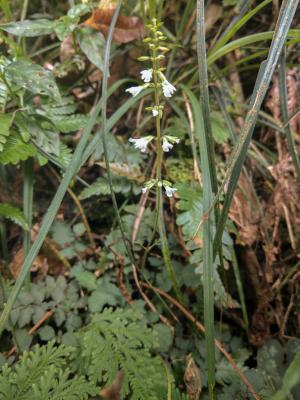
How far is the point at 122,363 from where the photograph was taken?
107cm

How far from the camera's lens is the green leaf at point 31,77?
118 centimetres

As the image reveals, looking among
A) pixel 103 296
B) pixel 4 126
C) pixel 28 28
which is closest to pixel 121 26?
pixel 28 28

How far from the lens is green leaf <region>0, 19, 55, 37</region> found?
1266mm

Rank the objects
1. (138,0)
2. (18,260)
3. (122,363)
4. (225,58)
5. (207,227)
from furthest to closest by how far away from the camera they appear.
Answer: (225,58)
(138,0)
(18,260)
(122,363)
(207,227)

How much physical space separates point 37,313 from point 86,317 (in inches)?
6.8

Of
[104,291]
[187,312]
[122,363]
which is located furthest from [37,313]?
[187,312]

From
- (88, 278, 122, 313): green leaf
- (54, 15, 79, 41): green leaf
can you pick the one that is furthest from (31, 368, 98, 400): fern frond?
(54, 15, 79, 41): green leaf

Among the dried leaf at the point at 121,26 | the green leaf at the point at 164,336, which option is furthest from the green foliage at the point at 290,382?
the dried leaf at the point at 121,26

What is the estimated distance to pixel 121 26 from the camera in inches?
59.9

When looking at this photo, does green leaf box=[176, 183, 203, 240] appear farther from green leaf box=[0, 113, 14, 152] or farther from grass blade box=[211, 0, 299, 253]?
green leaf box=[0, 113, 14, 152]

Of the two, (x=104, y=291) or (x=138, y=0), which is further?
(x=138, y=0)

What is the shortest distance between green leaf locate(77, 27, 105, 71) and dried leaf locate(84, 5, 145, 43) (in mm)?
63

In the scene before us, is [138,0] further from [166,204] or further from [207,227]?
[207,227]

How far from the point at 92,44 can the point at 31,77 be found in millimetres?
310
